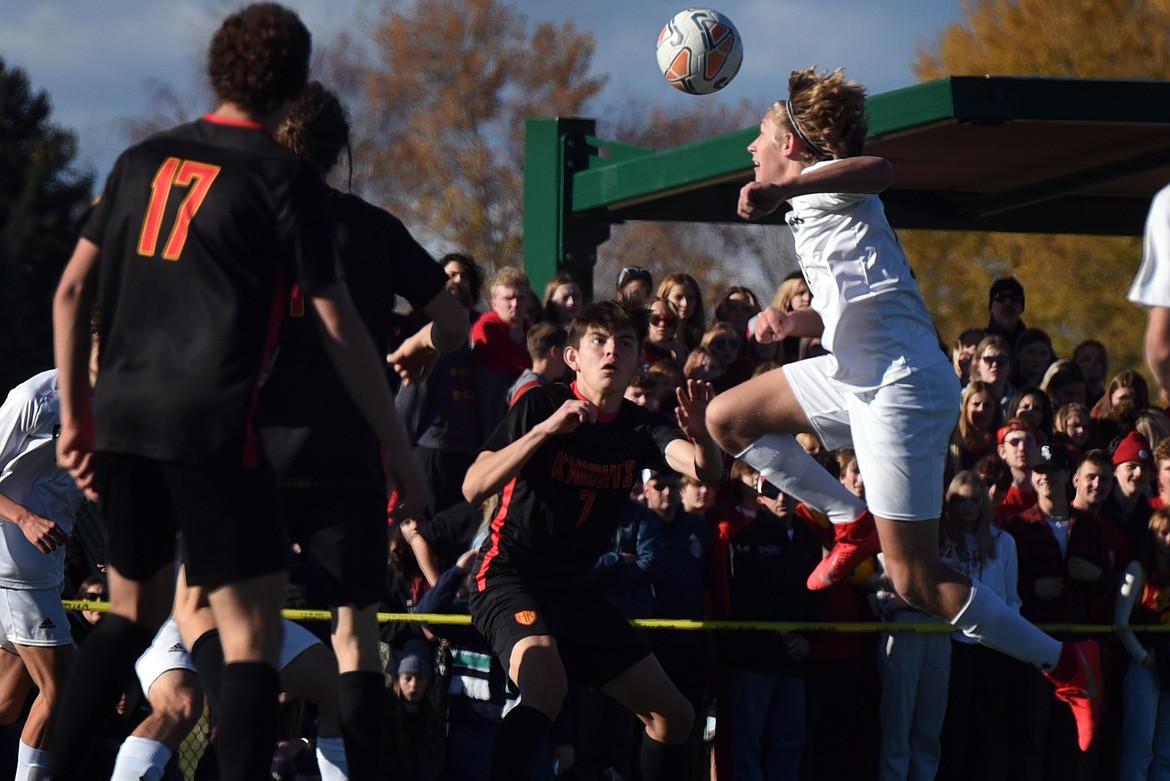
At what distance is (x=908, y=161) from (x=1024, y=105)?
1632mm

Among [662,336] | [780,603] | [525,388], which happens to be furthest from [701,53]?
[525,388]

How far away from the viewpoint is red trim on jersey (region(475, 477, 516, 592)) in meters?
6.19

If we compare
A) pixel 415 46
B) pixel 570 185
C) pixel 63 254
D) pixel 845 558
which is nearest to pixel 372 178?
pixel 415 46

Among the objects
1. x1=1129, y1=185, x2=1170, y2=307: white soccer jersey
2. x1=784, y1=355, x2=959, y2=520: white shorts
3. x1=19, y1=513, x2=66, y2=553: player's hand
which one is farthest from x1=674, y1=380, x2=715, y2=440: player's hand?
x1=19, y1=513, x2=66, y2=553: player's hand

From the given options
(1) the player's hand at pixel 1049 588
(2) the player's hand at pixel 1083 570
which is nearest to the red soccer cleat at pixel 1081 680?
(1) the player's hand at pixel 1049 588

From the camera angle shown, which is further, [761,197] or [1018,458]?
[1018,458]

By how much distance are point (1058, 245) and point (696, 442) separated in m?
21.7

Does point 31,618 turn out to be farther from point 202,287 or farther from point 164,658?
point 202,287

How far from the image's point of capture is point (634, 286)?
392 inches

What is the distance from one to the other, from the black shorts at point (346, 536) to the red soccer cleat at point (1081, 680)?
2947mm

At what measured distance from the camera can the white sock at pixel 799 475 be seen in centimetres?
600

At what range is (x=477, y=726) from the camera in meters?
8.05

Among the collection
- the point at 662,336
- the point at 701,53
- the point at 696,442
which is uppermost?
the point at 701,53

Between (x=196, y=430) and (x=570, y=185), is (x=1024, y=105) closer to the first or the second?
(x=570, y=185)
